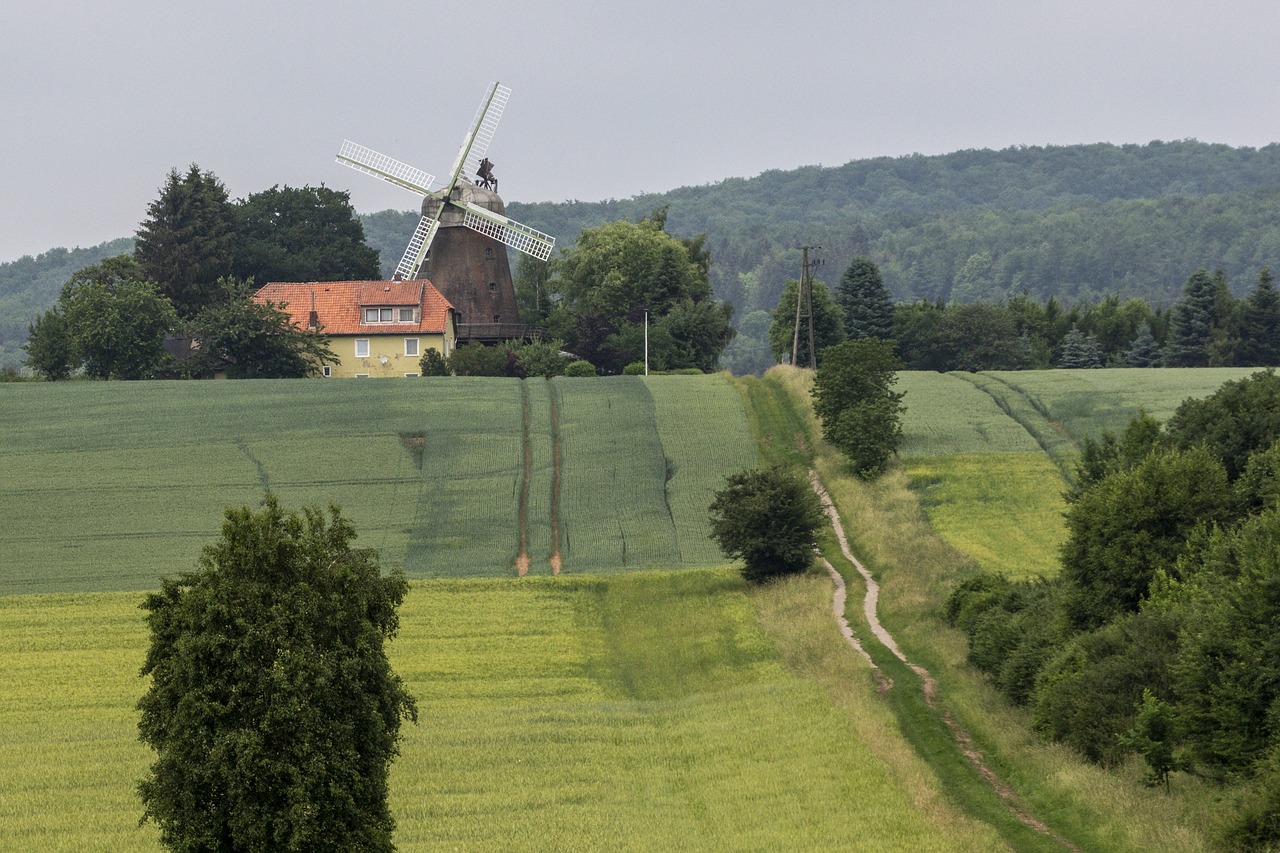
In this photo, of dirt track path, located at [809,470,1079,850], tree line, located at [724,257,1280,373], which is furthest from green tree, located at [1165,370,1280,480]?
tree line, located at [724,257,1280,373]

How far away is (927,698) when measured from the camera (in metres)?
44.2

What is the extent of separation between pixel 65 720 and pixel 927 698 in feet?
82.5

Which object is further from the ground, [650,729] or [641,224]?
[641,224]

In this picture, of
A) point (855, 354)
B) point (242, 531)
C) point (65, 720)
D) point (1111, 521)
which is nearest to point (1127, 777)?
point (1111, 521)

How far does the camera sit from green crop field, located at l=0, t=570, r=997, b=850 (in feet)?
113

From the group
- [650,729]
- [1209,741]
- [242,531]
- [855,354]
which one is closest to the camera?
[242,531]

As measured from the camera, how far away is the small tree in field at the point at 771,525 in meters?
60.7

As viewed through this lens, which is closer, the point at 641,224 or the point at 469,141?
the point at 469,141

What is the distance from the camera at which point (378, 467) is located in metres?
80.1

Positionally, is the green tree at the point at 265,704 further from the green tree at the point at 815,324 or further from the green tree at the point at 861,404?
the green tree at the point at 815,324

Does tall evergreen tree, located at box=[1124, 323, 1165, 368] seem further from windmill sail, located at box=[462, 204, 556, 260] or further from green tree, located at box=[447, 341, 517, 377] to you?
green tree, located at box=[447, 341, 517, 377]

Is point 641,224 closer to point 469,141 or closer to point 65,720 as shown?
point 469,141

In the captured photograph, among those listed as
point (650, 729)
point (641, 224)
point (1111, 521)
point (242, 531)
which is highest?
point (641, 224)

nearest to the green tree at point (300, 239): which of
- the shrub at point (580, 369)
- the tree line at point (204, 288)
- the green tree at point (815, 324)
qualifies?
the tree line at point (204, 288)
